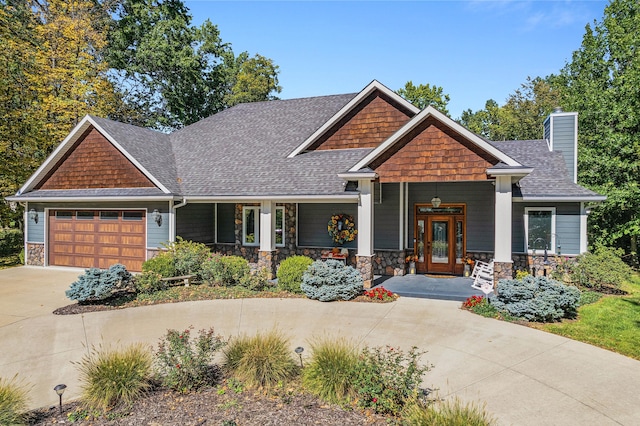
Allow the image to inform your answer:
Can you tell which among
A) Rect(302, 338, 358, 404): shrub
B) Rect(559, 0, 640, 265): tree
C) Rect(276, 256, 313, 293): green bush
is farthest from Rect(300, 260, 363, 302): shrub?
Rect(559, 0, 640, 265): tree

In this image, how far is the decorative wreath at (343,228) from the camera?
13617mm

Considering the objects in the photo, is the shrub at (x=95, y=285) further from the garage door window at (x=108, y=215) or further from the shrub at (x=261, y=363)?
the shrub at (x=261, y=363)

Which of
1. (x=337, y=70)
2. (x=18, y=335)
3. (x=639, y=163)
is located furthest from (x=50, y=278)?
(x=639, y=163)

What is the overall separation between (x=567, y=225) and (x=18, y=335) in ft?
49.4

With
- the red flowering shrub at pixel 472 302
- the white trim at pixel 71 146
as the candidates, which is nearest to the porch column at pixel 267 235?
the white trim at pixel 71 146

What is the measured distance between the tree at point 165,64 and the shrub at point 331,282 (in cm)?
2111

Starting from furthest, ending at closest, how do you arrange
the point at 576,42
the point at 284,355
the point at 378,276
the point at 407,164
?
the point at 576,42, the point at 378,276, the point at 407,164, the point at 284,355

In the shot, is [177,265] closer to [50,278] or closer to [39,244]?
[50,278]

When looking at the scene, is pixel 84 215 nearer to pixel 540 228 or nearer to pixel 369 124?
pixel 369 124

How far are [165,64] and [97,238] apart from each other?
16649 millimetres

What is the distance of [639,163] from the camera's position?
16.4m

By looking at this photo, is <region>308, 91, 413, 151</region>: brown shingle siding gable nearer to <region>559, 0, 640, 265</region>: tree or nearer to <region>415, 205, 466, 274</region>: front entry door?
<region>415, 205, 466, 274</region>: front entry door

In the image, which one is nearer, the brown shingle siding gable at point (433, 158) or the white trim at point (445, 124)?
the white trim at point (445, 124)

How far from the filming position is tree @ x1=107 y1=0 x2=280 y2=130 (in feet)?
86.8
